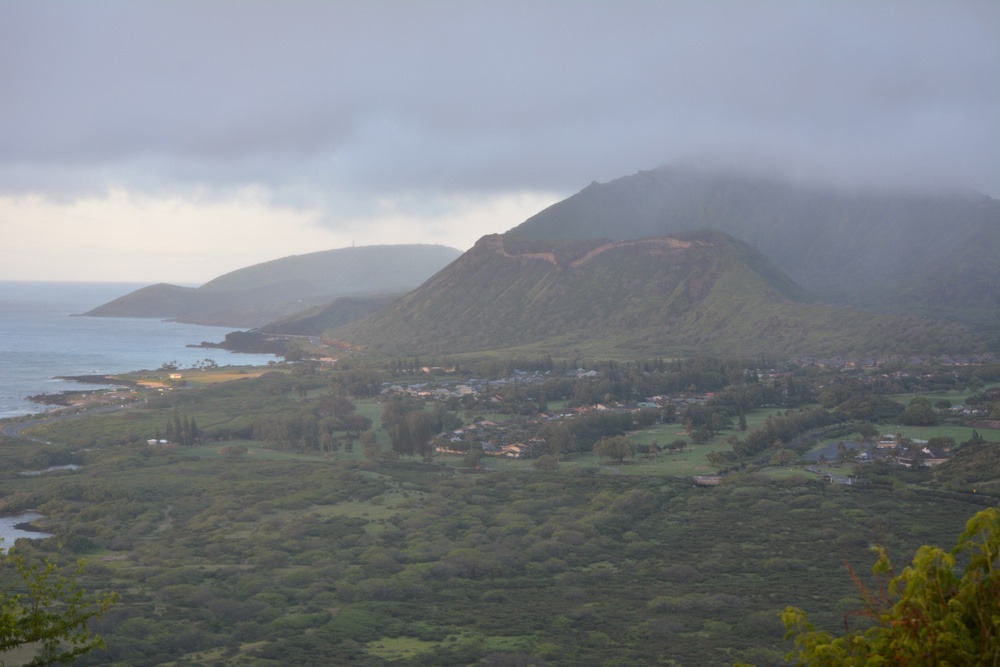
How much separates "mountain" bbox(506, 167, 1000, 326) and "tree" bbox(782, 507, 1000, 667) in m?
126

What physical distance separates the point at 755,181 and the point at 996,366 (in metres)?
108

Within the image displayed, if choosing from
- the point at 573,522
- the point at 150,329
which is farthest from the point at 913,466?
the point at 150,329

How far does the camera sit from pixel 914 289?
133500mm

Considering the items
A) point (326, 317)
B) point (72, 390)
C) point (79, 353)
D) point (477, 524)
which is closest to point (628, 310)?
point (72, 390)

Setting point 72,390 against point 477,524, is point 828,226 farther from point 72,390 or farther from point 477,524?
point 477,524

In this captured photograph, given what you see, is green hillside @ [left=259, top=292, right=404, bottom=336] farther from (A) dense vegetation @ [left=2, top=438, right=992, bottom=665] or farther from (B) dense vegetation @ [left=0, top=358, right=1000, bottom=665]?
(A) dense vegetation @ [left=2, top=438, right=992, bottom=665]

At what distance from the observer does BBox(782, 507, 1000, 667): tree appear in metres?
9.41

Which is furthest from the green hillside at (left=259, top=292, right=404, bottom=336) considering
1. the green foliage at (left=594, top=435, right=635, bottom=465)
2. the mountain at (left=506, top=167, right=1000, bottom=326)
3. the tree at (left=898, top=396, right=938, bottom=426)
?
the tree at (left=898, top=396, right=938, bottom=426)

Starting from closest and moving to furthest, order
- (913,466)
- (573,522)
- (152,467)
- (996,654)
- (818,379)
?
(996,654), (573,522), (913,466), (152,467), (818,379)

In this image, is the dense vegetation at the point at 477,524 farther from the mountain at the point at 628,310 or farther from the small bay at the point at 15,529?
the mountain at the point at 628,310

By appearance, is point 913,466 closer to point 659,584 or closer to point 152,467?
point 659,584

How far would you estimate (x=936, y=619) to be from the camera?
987cm

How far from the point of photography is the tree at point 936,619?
30.9 ft

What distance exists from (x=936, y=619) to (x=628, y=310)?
4482 inches
